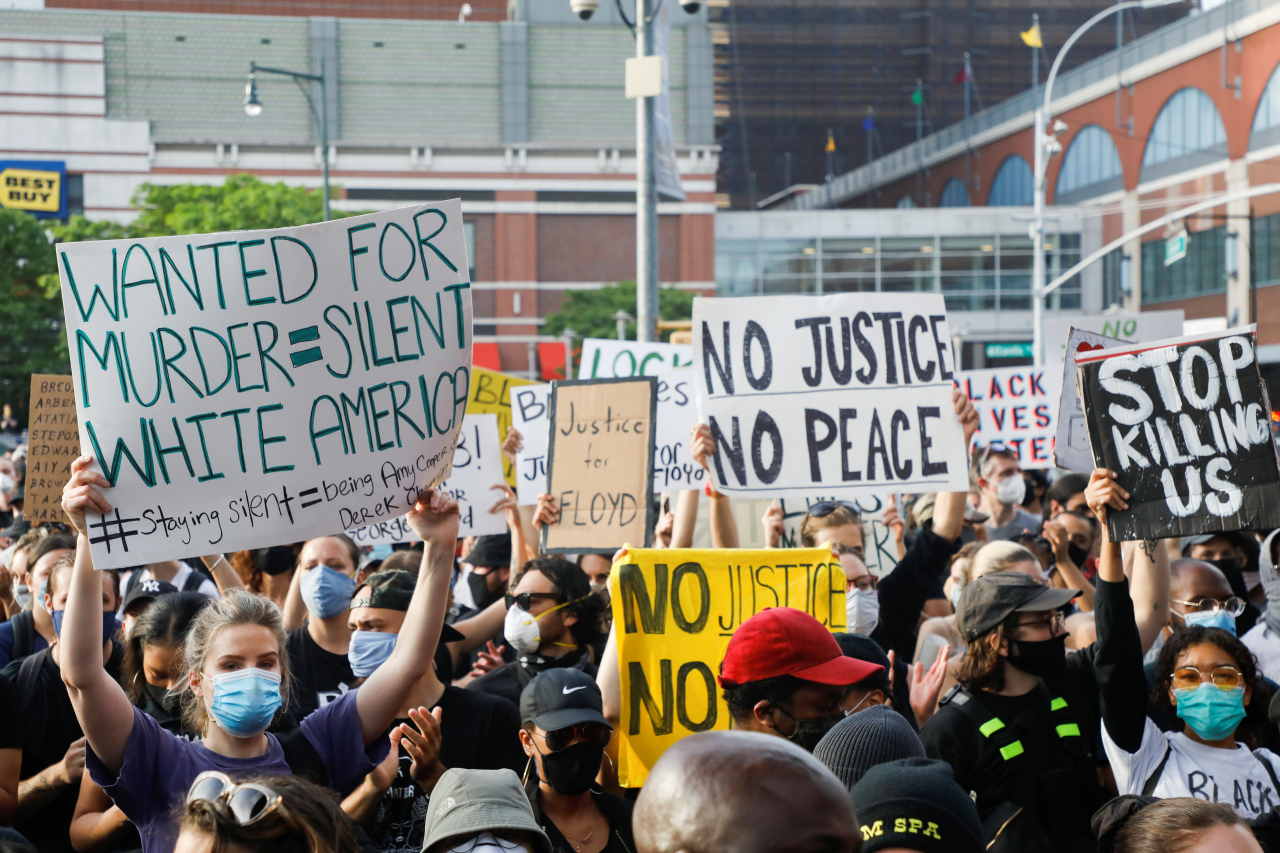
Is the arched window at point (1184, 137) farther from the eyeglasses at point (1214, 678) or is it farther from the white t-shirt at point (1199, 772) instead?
the white t-shirt at point (1199, 772)

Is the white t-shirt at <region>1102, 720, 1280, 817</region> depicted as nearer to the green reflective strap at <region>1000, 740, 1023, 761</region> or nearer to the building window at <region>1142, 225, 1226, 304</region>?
the green reflective strap at <region>1000, 740, 1023, 761</region>

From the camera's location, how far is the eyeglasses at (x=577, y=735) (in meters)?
3.56

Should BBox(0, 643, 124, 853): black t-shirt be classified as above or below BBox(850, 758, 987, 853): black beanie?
below

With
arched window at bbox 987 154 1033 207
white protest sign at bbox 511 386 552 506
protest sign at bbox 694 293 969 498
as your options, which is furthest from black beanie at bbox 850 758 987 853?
arched window at bbox 987 154 1033 207

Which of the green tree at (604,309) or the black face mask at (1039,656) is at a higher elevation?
the green tree at (604,309)

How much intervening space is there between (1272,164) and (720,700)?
139 ft

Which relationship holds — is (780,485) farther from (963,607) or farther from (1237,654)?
(1237,654)

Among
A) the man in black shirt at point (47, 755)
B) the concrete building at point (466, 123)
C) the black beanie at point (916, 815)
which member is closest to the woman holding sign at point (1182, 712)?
the black beanie at point (916, 815)

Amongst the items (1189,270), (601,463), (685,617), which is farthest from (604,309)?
(685,617)

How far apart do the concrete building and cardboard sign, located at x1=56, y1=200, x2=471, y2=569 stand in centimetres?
5133

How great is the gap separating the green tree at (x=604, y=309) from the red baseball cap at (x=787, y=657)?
44280mm

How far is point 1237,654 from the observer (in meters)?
3.92

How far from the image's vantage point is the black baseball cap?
12.5ft

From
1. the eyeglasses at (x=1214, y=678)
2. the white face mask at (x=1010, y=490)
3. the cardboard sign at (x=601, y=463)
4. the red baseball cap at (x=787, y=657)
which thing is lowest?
the eyeglasses at (x=1214, y=678)
